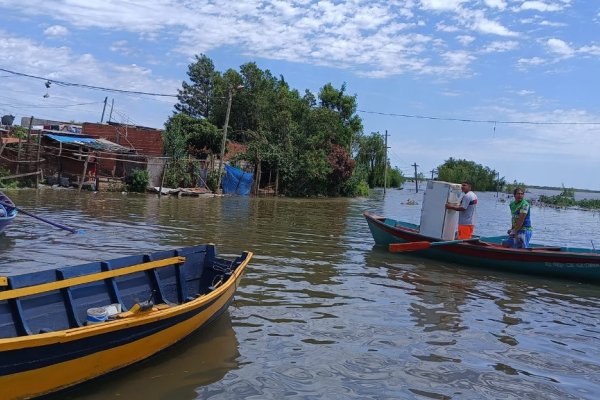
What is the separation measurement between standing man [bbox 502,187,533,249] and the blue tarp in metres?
22.5

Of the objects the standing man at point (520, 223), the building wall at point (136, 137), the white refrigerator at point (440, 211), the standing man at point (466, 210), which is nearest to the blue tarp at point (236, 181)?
the building wall at point (136, 137)

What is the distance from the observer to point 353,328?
7.63 meters

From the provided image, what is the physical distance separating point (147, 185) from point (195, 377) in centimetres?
2449

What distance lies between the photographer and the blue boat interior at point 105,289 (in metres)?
5.18

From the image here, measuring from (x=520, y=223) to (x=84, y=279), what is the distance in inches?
401

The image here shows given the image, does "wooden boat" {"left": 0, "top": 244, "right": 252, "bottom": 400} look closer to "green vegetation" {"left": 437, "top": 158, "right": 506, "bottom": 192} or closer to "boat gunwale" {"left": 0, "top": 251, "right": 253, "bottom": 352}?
"boat gunwale" {"left": 0, "top": 251, "right": 253, "bottom": 352}

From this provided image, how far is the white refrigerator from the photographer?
13.5 m

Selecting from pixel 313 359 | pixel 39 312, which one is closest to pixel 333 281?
pixel 313 359

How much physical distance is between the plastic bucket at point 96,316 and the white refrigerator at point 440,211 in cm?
975

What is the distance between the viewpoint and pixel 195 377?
18.6 feet

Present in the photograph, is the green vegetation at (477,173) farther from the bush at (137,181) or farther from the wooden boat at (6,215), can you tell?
→ the wooden boat at (6,215)

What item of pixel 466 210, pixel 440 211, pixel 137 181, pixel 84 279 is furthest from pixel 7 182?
pixel 84 279

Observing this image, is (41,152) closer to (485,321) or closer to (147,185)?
(147,185)

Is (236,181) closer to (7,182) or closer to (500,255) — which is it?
(7,182)
